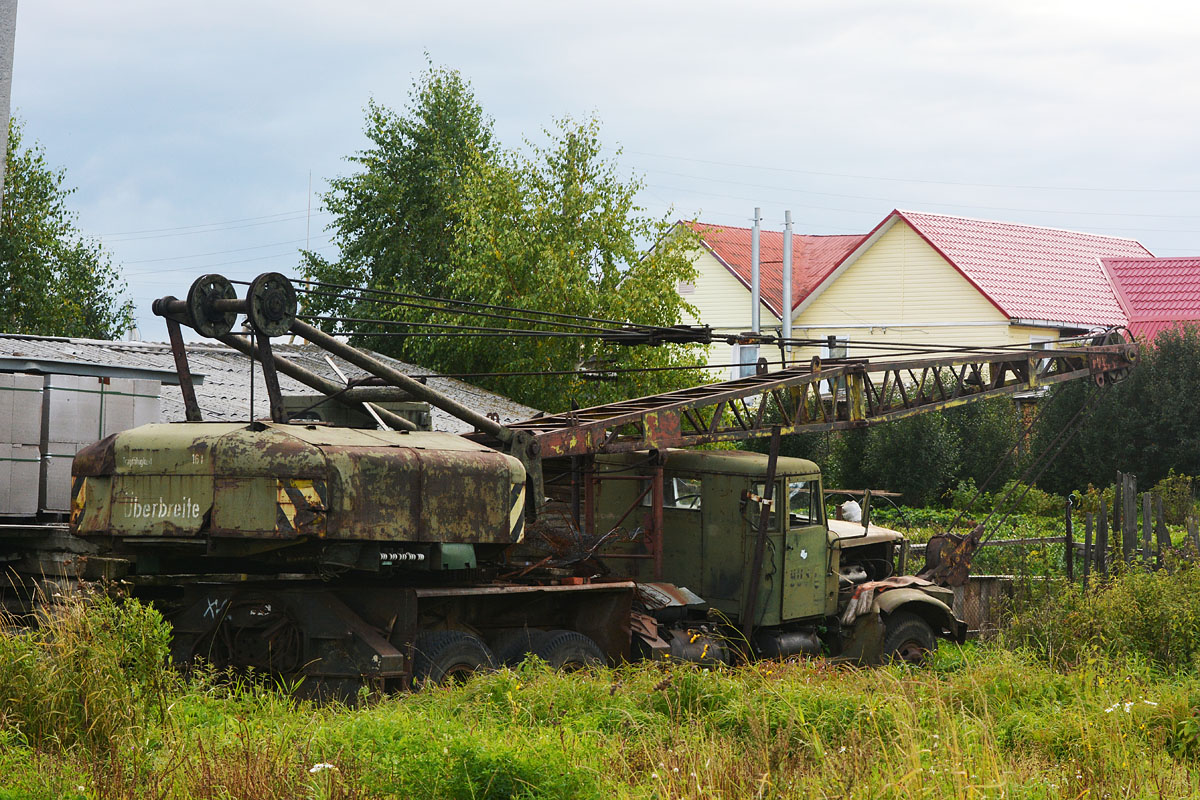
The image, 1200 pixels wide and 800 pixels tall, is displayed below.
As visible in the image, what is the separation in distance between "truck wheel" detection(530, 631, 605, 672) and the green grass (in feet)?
3.51

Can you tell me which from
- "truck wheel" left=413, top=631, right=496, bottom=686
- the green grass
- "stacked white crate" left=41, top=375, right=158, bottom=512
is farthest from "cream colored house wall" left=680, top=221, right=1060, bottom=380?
the green grass

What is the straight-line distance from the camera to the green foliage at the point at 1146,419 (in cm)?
2933

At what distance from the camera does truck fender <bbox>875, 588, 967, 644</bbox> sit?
14977 millimetres

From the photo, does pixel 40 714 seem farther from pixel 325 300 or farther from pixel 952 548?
pixel 325 300

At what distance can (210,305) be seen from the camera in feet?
37.0

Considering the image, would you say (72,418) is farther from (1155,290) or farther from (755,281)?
(1155,290)

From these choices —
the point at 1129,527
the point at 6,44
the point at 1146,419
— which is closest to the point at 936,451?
the point at 1146,419

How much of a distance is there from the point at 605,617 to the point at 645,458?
224cm

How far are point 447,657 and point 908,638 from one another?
20.8 ft

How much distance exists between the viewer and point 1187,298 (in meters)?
37.5

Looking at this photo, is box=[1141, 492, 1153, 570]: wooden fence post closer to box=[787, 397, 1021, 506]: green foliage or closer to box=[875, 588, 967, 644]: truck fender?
box=[875, 588, 967, 644]: truck fender

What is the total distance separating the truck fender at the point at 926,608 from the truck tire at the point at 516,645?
470 cm

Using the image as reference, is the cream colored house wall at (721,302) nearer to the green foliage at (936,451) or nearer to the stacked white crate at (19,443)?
the green foliage at (936,451)

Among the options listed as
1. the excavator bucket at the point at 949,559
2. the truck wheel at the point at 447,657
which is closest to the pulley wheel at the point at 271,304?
the truck wheel at the point at 447,657
